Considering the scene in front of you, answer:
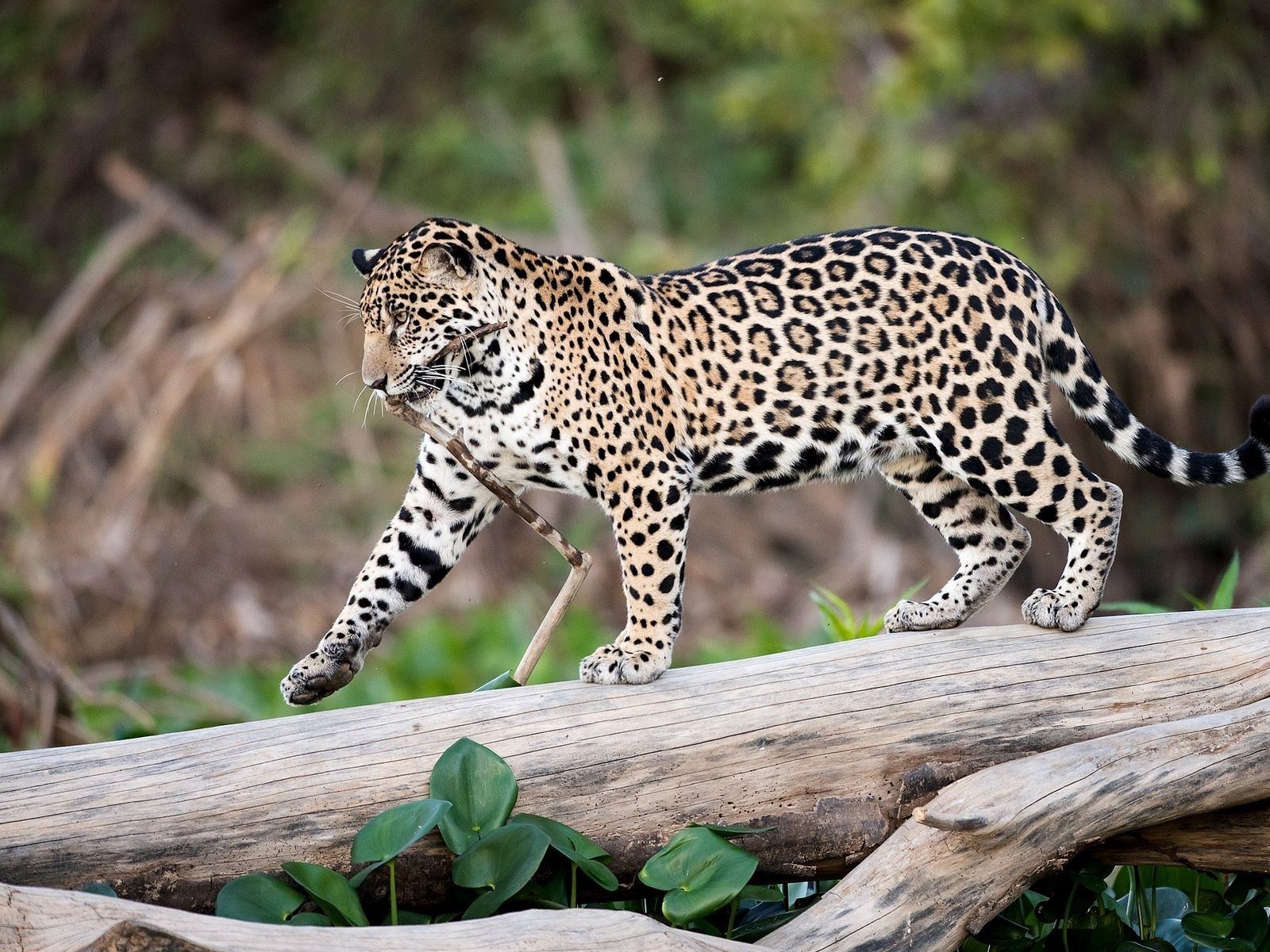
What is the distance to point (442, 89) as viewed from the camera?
2172 centimetres

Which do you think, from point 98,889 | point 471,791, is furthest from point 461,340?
point 98,889

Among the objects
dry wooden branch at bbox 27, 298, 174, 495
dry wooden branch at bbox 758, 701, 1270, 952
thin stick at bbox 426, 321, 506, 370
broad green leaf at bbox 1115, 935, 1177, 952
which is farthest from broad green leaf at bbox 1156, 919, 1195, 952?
dry wooden branch at bbox 27, 298, 174, 495

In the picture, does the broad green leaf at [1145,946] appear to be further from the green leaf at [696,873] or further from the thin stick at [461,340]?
the thin stick at [461,340]

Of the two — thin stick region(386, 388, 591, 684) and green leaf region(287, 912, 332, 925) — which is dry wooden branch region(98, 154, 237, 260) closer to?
thin stick region(386, 388, 591, 684)

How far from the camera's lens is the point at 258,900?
4.89 meters

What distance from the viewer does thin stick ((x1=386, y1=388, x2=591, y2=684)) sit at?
19.0 feet

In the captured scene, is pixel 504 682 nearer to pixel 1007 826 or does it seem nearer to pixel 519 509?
pixel 519 509

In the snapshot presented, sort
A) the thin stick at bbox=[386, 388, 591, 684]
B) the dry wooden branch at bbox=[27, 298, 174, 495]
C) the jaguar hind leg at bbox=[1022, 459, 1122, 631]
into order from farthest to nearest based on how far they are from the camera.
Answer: the dry wooden branch at bbox=[27, 298, 174, 495] < the jaguar hind leg at bbox=[1022, 459, 1122, 631] < the thin stick at bbox=[386, 388, 591, 684]

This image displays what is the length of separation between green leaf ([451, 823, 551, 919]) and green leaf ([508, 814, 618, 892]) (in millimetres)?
49

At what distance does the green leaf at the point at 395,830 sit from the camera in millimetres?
4902

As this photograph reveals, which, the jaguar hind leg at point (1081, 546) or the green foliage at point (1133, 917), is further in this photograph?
the jaguar hind leg at point (1081, 546)

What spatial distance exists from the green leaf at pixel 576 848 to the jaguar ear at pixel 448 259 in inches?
82.8

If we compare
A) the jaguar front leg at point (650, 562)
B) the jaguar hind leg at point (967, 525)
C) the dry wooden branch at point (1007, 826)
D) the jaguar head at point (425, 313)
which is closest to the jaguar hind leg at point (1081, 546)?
the jaguar hind leg at point (967, 525)

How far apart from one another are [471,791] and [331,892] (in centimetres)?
56
